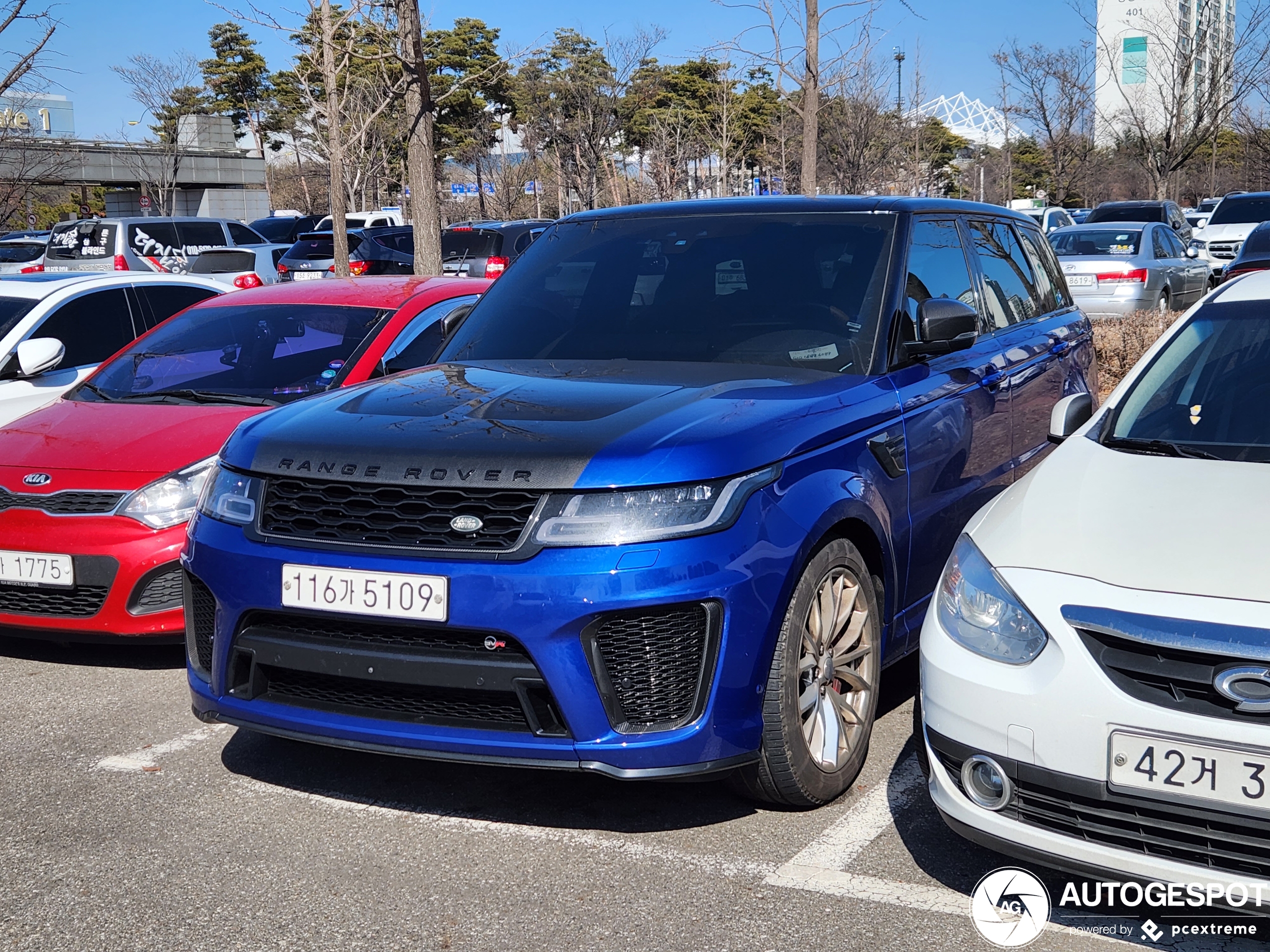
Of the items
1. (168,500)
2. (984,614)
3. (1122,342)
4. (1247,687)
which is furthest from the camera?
(1122,342)

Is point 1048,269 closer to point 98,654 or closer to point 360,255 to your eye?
point 98,654

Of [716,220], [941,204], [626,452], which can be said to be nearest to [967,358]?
[941,204]

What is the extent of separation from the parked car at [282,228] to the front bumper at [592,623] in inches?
1092

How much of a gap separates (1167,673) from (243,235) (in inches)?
892

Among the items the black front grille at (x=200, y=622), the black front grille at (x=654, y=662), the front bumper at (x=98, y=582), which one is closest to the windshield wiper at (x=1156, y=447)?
the black front grille at (x=654, y=662)

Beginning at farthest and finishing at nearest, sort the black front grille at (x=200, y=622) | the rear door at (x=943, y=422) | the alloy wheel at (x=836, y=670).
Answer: the rear door at (x=943, y=422), the black front grille at (x=200, y=622), the alloy wheel at (x=836, y=670)

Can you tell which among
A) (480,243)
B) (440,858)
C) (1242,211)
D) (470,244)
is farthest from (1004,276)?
(1242,211)

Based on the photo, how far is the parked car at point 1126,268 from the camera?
1606 centimetres

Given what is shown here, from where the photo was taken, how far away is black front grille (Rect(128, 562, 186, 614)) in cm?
487

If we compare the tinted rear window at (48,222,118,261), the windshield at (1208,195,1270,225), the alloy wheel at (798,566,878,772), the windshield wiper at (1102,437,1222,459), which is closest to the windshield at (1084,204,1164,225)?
the windshield at (1208,195,1270,225)

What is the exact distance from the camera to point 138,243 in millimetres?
20797

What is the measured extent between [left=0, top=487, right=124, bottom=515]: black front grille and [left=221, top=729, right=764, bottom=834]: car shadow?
1.29 m

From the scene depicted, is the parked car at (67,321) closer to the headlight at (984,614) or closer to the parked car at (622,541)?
the parked car at (622,541)

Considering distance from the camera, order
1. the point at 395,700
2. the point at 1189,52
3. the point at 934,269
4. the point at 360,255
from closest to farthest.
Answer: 1. the point at 395,700
2. the point at 934,269
3. the point at 360,255
4. the point at 1189,52
